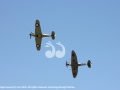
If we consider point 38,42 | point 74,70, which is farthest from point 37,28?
point 74,70

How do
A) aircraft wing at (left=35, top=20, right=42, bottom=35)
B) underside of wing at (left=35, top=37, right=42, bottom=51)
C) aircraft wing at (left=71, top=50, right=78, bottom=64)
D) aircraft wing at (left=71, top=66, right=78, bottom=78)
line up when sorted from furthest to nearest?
aircraft wing at (left=71, top=66, right=78, bottom=78), underside of wing at (left=35, top=37, right=42, bottom=51), aircraft wing at (left=71, top=50, right=78, bottom=64), aircraft wing at (left=35, top=20, right=42, bottom=35)

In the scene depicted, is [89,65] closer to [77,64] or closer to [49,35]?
[77,64]

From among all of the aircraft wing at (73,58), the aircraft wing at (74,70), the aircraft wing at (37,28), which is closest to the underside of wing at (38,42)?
the aircraft wing at (37,28)

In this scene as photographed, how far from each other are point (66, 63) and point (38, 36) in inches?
587

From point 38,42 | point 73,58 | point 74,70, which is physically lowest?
point 74,70

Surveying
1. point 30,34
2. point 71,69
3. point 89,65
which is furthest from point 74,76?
point 30,34

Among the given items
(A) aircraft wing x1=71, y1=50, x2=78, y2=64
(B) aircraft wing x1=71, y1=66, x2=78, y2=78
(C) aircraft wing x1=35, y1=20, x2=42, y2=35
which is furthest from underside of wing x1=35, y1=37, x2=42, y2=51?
(B) aircraft wing x1=71, y1=66, x2=78, y2=78

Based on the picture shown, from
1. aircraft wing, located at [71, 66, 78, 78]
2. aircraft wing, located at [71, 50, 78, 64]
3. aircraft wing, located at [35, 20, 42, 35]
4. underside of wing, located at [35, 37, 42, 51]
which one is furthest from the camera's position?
aircraft wing, located at [71, 66, 78, 78]

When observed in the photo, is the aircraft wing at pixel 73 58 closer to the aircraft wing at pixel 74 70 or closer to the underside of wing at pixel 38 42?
the aircraft wing at pixel 74 70

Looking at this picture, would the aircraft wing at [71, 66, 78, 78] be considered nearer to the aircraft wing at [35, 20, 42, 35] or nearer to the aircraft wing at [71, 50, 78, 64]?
the aircraft wing at [71, 50, 78, 64]

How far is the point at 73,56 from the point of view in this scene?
5640 inches

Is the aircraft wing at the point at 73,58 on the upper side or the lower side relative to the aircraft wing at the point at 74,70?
upper

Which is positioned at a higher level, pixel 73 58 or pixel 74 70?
pixel 73 58

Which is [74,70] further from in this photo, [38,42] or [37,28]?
[37,28]
